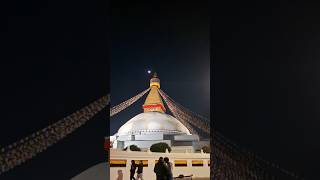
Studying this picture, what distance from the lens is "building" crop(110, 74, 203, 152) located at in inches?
890

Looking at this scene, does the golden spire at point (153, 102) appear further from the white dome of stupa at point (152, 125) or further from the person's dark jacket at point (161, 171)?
the person's dark jacket at point (161, 171)

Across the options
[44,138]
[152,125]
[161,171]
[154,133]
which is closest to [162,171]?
[161,171]

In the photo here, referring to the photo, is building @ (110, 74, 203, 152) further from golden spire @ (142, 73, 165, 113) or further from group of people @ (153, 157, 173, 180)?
group of people @ (153, 157, 173, 180)

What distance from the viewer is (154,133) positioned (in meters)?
23.0

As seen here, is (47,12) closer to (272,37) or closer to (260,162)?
(272,37)

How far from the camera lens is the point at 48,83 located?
2.72 metres

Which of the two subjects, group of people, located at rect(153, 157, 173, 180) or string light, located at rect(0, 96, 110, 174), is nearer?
string light, located at rect(0, 96, 110, 174)

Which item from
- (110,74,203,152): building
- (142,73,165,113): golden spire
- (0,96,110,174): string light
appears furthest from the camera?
(142,73,165,113): golden spire

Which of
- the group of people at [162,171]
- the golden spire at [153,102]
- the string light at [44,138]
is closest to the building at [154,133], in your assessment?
the golden spire at [153,102]

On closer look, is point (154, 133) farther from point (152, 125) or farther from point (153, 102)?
point (153, 102)

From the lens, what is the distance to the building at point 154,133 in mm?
22594

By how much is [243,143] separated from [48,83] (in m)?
1.55

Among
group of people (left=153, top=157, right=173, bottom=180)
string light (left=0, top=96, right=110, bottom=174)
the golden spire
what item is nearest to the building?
the golden spire

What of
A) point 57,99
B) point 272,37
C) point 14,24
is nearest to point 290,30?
point 272,37
